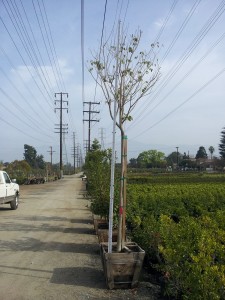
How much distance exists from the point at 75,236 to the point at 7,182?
7760mm

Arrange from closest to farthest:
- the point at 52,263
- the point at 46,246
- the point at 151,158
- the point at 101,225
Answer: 1. the point at 52,263
2. the point at 46,246
3. the point at 101,225
4. the point at 151,158

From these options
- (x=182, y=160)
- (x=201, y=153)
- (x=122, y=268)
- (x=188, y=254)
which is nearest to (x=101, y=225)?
(x=122, y=268)

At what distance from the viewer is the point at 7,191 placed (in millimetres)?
18266

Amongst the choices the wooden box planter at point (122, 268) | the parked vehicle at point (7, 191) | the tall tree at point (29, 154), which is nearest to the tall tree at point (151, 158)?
the tall tree at point (29, 154)

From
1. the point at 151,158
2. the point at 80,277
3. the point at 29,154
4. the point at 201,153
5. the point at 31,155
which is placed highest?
the point at 201,153

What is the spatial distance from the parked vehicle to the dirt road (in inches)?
119

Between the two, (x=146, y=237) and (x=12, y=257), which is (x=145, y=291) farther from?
(x=12, y=257)

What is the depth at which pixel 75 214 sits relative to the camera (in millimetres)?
17875

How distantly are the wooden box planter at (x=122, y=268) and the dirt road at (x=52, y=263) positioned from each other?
14 cm

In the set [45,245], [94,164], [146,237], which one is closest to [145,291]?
[146,237]

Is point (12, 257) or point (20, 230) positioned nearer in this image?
point (12, 257)

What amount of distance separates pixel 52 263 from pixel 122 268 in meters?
2.32

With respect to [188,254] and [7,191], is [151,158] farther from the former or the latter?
[188,254]

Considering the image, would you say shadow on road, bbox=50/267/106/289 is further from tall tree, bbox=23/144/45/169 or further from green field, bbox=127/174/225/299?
tall tree, bbox=23/144/45/169
